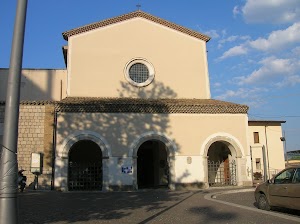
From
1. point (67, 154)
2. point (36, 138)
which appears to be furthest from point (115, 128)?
point (36, 138)

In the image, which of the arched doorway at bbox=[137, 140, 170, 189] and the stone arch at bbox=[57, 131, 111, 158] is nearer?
the stone arch at bbox=[57, 131, 111, 158]

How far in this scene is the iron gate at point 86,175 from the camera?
842 inches

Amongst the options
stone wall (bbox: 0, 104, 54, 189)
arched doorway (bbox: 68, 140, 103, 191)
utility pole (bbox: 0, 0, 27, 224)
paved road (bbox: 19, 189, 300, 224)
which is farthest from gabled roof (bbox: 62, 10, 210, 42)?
utility pole (bbox: 0, 0, 27, 224)

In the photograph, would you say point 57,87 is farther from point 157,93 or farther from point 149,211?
point 149,211

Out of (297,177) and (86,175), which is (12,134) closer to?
(297,177)

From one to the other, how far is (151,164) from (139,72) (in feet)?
21.9

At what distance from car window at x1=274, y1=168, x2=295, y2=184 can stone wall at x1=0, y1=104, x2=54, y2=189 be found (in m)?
13.3

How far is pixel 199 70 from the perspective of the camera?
970 inches

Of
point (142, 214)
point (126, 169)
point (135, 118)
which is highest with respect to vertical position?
point (135, 118)

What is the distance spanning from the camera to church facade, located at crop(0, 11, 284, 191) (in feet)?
67.0

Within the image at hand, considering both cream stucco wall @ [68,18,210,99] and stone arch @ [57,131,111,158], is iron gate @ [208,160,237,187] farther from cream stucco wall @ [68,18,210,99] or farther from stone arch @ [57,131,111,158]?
stone arch @ [57,131,111,158]

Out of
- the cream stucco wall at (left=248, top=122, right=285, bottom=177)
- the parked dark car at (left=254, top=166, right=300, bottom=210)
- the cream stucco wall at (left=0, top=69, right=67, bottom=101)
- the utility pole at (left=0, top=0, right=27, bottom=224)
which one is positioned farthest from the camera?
the cream stucco wall at (left=248, top=122, right=285, bottom=177)

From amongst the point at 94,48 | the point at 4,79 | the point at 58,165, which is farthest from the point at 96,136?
the point at 4,79

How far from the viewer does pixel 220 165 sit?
2430 cm
